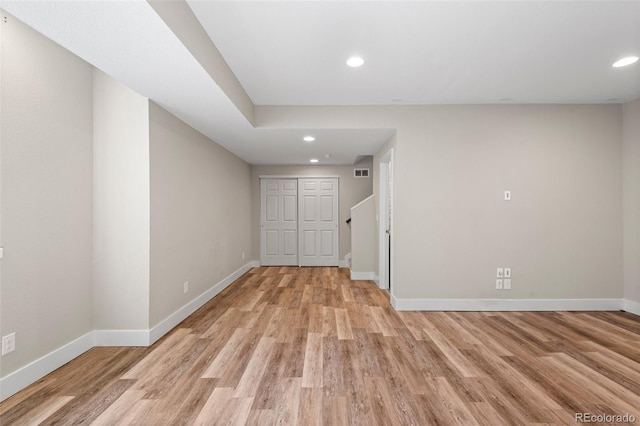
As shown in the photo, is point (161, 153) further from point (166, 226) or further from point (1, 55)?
point (1, 55)

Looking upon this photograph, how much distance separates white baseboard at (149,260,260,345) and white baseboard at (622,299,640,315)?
5374 mm

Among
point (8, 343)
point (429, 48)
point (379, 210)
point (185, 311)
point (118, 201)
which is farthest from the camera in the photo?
point (379, 210)

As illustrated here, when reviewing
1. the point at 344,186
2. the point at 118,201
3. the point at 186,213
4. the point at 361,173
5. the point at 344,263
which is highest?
the point at 361,173

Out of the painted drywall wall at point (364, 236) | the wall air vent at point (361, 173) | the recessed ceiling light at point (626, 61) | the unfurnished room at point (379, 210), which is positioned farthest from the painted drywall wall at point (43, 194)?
the wall air vent at point (361, 173)

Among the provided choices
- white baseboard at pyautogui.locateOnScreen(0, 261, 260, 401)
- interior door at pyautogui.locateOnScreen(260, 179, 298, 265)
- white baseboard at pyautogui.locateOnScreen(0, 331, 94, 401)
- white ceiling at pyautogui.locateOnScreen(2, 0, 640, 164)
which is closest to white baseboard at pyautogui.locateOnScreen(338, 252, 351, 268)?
interior door at pyautogui.locateOnScreen(260, 179, 298, 265)

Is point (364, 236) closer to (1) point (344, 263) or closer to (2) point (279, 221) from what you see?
(1) point (344, 263)

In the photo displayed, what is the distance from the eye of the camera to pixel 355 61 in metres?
2.58

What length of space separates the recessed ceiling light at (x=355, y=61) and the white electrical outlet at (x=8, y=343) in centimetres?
324

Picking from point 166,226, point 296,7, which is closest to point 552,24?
point 296,7

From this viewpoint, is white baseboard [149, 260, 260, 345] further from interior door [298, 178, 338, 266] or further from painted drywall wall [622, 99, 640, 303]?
painted drywall wall [622, 99, 640, 303]

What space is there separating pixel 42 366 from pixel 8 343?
0.38 m

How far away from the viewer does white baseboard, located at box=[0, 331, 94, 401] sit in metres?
1.97

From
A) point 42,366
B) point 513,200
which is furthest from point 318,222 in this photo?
point 42,366

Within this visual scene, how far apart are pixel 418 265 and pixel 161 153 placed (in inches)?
126
